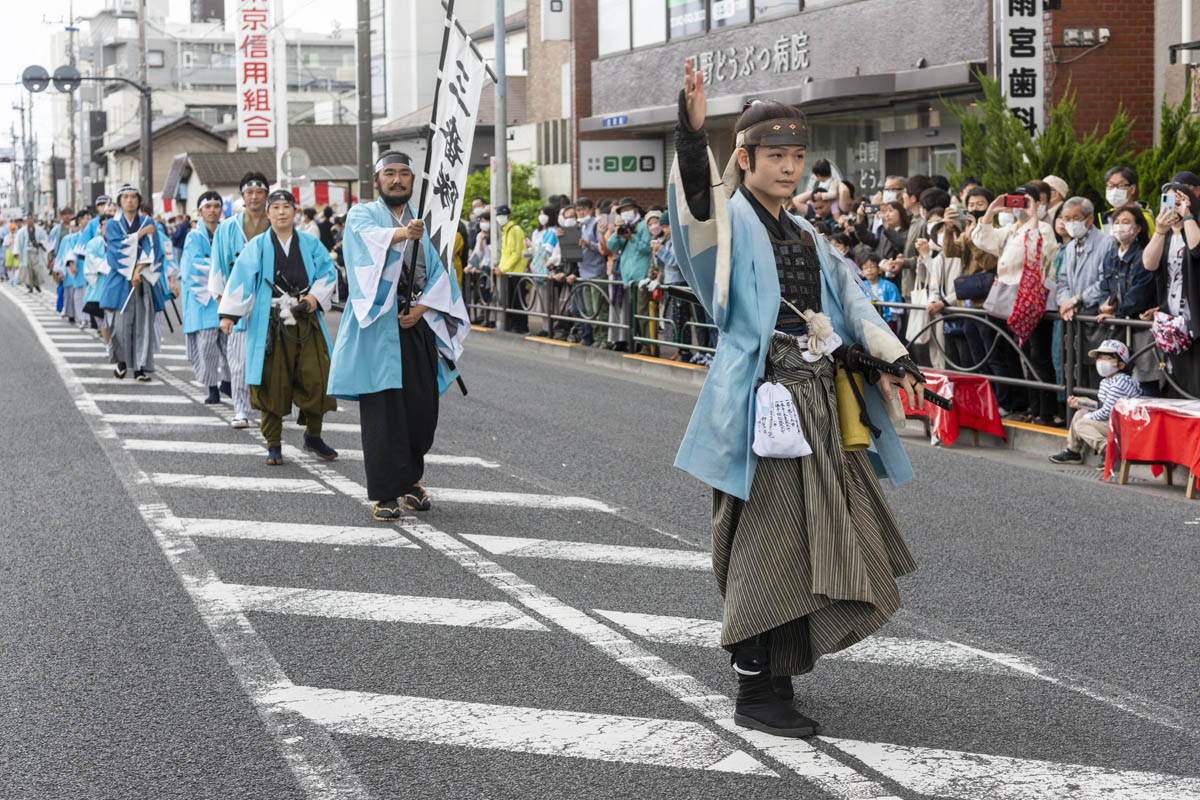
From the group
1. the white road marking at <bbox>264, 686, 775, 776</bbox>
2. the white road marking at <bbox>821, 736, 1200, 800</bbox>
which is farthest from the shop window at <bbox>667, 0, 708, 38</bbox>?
the white road marking at <bbox>821, 736, 1200, 800</bbox>

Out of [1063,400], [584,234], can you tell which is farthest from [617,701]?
[584,234]

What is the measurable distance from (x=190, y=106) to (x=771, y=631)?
280 feet

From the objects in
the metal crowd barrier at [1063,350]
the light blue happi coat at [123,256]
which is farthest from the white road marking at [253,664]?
the light blue happi coat at [123,256]

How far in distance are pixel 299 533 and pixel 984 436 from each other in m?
5.56

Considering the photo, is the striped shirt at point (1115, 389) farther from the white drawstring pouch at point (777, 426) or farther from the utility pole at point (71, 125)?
the utility pole at point (71, 125)

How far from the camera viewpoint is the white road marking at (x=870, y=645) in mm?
5281

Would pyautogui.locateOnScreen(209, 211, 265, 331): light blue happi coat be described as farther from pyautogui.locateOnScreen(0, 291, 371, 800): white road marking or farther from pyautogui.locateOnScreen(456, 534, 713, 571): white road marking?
pyautogui.locateOnScreen(456, 534, 713, 571): white road marking

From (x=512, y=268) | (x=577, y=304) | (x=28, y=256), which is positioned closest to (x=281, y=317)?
(x=577, y=304)

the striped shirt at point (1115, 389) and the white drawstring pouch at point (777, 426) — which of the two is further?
the striped shirt at point (1115, 389)

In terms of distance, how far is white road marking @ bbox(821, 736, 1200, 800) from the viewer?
4008 mm

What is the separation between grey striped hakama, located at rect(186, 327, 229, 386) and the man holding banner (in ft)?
17.3

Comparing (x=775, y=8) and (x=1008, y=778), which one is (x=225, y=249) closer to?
(x=1008, y=778)

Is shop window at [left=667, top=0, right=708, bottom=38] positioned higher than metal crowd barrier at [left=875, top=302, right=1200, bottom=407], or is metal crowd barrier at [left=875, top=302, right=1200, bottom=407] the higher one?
shop window at [left=667, top=0, right=708, bottom=38]

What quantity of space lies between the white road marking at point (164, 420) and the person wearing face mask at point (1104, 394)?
643 cm
